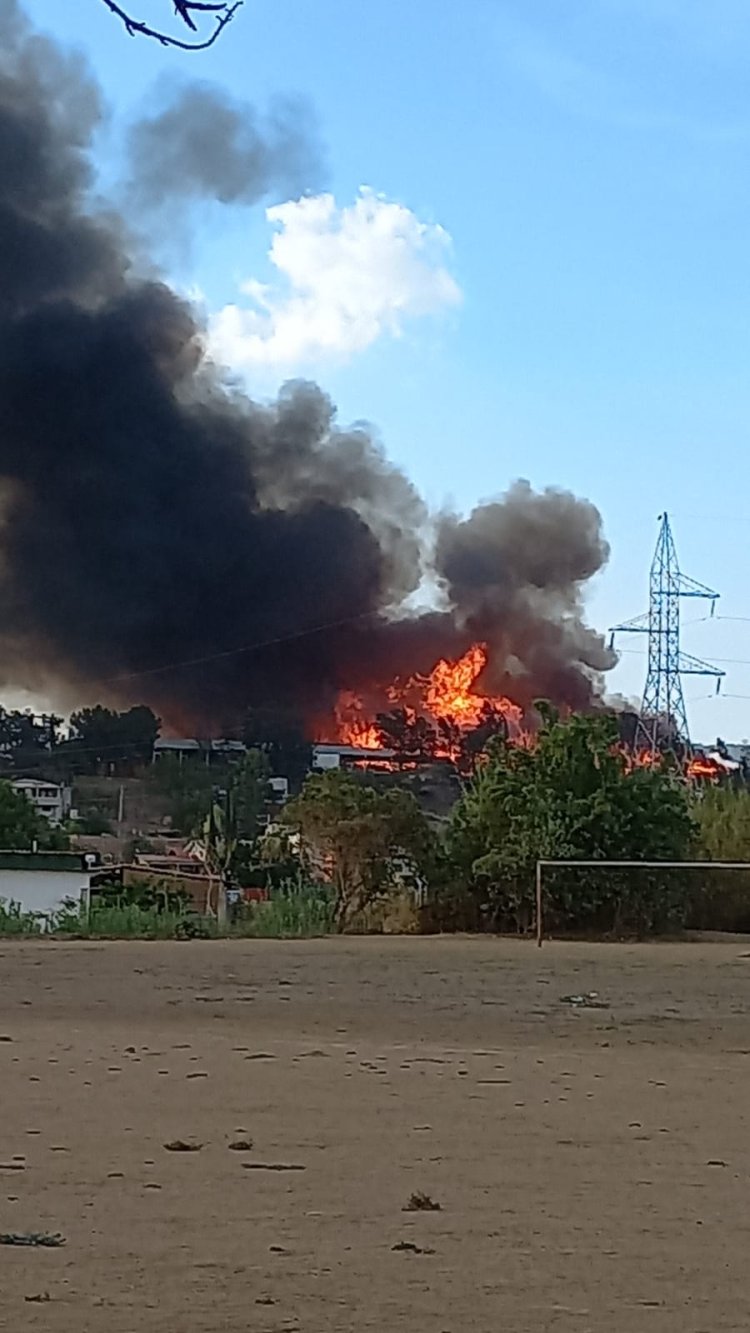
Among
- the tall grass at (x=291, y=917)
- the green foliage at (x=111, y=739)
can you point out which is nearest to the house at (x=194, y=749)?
the green foliage at (x=111, y=739)

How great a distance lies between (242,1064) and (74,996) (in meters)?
6.68

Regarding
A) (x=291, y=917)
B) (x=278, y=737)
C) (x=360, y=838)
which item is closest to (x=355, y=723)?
(x=278, y=737)

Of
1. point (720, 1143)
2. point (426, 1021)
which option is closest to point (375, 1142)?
point (720, 1143)

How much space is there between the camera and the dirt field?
20.8 feet

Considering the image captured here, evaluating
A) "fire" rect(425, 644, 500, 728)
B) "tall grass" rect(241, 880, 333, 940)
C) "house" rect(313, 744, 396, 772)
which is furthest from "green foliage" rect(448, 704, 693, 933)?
"house" rect(313, 744, 396, 772)

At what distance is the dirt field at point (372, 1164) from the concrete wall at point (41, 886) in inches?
781

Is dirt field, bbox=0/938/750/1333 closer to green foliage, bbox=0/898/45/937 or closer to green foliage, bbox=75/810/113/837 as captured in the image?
green foliage, bbox=0/898/45/937

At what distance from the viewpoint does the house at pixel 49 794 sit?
83750 millimetres

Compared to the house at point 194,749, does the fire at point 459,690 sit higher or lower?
higher

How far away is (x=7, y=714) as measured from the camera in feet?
277

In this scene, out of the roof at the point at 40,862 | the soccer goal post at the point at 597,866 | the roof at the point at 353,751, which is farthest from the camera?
the roof at the point at 353,751

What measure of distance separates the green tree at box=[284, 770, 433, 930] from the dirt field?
13.2 meters

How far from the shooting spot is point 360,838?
1319 inches

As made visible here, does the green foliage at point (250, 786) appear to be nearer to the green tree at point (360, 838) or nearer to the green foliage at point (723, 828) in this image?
the green foliage at point (723, 828)
